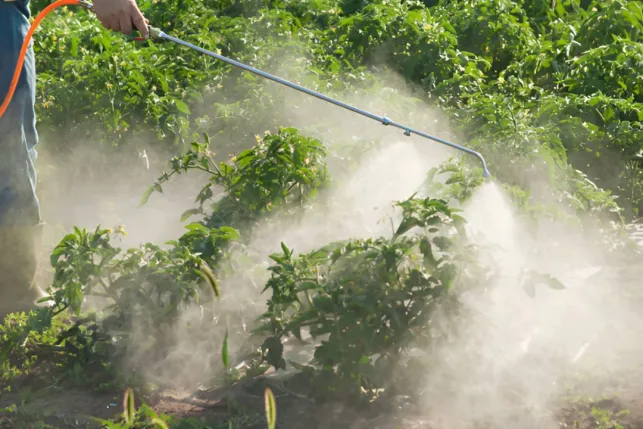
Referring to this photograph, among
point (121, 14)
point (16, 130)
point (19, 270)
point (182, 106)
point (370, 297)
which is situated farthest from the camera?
point (182, 106)

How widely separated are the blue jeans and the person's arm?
0.35 m

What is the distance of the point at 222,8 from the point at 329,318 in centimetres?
409

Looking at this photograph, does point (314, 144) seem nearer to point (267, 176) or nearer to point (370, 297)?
point (267, 176)

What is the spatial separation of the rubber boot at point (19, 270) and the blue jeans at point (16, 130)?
0.07 m

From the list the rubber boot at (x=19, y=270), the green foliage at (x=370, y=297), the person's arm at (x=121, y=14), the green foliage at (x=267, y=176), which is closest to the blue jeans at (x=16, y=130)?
the rubber boot at (x=19, y=270)

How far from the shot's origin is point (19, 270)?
4336 millimetres

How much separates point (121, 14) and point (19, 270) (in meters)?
1.16

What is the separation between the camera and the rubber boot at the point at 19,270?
429cm

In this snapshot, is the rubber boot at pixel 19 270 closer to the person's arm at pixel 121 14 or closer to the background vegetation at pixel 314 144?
the background vegetation at pixel 314 144

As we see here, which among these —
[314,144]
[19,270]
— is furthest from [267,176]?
[19,270]

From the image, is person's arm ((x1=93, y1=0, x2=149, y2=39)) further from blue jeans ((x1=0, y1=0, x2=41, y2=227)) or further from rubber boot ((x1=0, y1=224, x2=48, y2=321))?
rubber boot ((x1=0, y1=224, x2=48, y2=321))

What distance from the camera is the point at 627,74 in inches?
229

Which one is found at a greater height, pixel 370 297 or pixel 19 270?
pixel 370 297

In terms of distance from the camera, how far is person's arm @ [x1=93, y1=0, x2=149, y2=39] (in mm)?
4047
